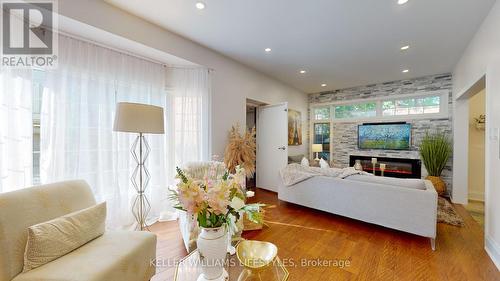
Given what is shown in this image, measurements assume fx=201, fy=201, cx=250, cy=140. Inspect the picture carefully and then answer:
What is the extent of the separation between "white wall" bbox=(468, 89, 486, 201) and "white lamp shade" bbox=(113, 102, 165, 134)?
5.99 metres

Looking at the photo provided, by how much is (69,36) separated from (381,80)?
6079mm

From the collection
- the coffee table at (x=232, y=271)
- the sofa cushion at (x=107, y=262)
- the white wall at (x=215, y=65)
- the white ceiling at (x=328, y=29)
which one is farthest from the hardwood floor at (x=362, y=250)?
the white ceiling at (x=328, y=29)

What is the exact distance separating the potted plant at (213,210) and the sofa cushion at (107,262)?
0.60 metres

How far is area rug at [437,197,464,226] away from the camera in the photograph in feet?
9.78

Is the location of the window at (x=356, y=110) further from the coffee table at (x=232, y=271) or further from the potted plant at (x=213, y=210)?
the potted plant at (x=213, y=210)

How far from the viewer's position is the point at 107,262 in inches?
52.1

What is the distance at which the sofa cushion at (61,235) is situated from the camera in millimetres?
1242

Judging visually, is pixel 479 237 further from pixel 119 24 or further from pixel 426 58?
pixel 119 24

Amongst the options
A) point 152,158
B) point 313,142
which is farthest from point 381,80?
point 152,158

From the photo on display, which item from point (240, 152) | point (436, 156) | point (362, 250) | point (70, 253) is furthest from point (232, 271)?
point (436, 156)

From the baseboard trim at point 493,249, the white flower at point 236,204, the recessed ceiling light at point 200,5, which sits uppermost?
the recessed ceiling light at point 200,5

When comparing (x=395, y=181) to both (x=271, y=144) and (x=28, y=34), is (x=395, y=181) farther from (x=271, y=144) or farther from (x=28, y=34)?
(x=28, y=34)

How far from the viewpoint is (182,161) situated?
326cm

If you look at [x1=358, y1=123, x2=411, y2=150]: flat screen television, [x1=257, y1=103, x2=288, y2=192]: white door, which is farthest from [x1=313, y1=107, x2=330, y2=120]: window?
[x1=257, y1=103, x2=288, y2=192]: white door
